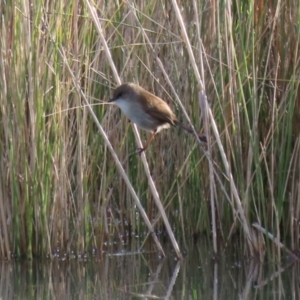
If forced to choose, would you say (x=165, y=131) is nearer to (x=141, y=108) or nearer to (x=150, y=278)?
(x=141, y=108)

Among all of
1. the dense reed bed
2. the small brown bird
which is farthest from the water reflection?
the small brown bird

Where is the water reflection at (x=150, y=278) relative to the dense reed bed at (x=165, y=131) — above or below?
below

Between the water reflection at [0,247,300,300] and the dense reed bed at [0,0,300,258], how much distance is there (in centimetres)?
11

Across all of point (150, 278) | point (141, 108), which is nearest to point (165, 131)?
point (141, 108)

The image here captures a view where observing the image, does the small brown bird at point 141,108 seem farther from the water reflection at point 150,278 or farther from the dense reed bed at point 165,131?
the water reflection at point 150,278

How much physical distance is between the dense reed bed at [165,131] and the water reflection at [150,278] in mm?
113

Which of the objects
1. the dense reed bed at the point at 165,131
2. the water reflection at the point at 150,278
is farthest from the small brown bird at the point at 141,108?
the water reflection at the point at 150,278

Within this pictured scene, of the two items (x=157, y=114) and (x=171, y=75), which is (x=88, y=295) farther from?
(x=171, y=75)

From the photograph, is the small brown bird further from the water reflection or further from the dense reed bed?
the water reflection

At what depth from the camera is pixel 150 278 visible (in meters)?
3.70

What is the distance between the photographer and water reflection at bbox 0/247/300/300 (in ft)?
11.3

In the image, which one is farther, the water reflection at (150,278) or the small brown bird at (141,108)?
the small brown bird at (141,108)

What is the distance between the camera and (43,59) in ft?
12.0

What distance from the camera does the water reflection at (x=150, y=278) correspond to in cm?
344
